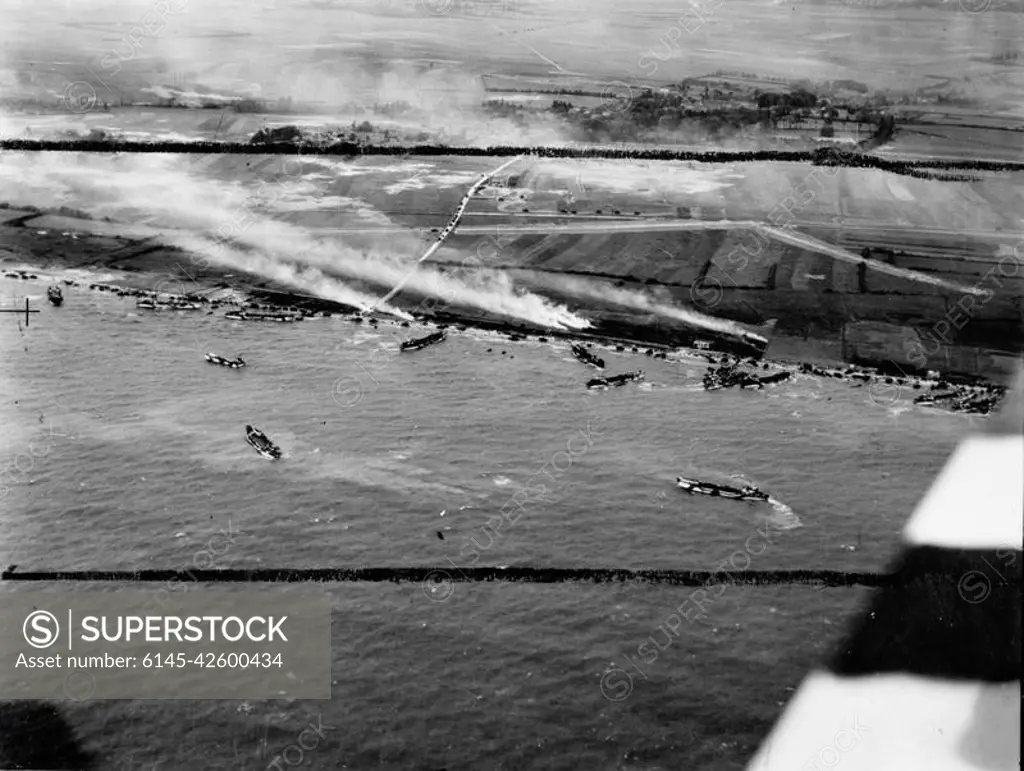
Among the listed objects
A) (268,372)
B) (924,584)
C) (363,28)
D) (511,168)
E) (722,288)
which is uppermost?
(363,28)

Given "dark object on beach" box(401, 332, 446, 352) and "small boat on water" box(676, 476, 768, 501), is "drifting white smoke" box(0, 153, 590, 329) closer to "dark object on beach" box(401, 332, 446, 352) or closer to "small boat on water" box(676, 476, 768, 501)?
"dark object on beach" box(401, 332, 446, 352)

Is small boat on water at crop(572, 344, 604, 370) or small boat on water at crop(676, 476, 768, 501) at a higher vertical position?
small boat on water at crop(572, 344, 604, 370)

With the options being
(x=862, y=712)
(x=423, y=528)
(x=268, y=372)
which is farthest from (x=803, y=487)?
(x=268, y=372)

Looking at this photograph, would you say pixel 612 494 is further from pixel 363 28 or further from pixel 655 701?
pixel 363 28

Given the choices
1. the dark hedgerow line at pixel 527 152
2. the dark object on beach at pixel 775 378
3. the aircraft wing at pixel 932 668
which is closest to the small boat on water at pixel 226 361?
the dark hedgerow line at pixel 527 152

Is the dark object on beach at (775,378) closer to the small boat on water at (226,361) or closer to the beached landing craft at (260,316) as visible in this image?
the beached landing craft at (260,316)

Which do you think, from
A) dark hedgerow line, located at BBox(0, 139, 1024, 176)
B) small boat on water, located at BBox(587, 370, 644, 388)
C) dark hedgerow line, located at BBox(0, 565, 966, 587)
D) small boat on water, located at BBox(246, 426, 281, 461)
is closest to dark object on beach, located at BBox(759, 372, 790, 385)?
small boat on water, located at BBox(587, 370, 644, 388)

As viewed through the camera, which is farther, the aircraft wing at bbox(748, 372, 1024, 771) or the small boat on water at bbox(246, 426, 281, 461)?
the small boat on water at bbox(246, 426, 281, 461)
